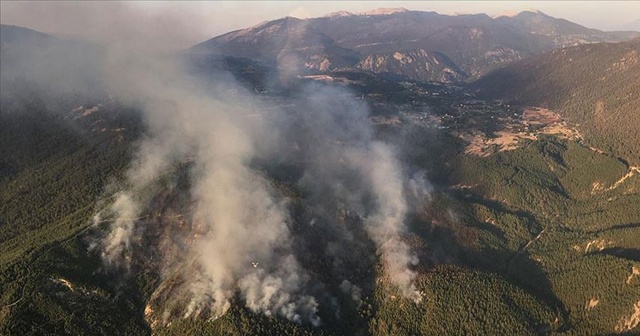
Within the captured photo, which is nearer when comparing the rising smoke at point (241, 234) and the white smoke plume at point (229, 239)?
the white smoke plume at point (229, 239)

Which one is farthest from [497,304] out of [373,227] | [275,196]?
[275,196]

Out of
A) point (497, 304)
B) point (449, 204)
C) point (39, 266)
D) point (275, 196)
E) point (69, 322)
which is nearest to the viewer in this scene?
point (69, 322)

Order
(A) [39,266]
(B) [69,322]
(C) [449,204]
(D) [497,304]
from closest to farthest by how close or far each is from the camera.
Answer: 1. (B) [69,322]
2. (A) [39,266]
3. (D) [497,304]
4. (C) [449,204]

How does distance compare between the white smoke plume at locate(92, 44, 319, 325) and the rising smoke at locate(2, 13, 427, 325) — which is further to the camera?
the rising smoke at locate(2, 13, 427, 325)

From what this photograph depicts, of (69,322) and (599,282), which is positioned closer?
(69,322)

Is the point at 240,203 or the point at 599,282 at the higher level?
the point at 240,203

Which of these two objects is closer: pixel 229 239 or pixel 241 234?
pixel 229 239

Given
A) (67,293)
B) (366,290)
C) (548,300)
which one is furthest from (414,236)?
(67,293)

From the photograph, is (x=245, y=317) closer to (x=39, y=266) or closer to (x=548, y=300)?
(x=39, y=266)

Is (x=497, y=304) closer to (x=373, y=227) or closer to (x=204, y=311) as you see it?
(x=373, y=227)

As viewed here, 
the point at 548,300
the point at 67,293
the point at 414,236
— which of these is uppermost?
the point at 67,293
